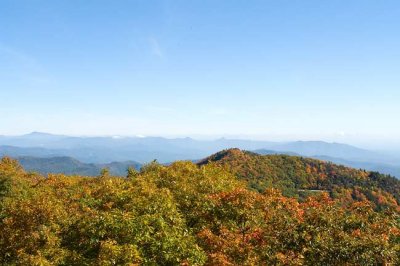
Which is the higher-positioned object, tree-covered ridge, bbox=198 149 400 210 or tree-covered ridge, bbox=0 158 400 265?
tree-covered ridge, bbox=0 158 400 265

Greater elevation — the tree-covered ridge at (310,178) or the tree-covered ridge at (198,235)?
the tree-covered ridge at (198,235)

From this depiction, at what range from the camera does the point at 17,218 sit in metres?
26.7

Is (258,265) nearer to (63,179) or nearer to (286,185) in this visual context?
(63,179)

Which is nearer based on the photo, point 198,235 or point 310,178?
point 198,235

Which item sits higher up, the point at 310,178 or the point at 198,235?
the point at 198,235

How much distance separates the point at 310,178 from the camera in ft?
586

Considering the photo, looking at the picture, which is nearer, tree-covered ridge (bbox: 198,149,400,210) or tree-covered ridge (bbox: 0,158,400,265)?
tree-covered ridge (bbox: 0,158,400,265)

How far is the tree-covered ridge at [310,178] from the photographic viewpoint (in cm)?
15588

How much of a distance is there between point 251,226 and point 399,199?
6549 inches

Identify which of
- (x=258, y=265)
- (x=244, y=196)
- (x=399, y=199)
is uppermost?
(x=244, y=196)

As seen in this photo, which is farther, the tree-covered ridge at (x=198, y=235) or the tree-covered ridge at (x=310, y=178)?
the tree-covered ridge at (x=310, y=178)

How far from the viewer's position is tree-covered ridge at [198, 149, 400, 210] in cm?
15588

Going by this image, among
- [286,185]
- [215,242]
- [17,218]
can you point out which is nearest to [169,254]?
[215,242]

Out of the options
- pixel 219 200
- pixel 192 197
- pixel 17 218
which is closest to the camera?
pixel 17 218
